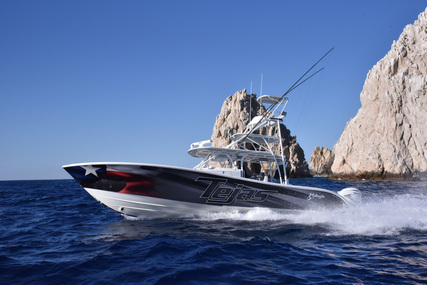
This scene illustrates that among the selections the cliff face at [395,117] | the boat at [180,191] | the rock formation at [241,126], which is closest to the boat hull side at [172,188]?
the boat at [180,191]

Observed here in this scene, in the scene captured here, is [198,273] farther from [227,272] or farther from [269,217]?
[269,217]

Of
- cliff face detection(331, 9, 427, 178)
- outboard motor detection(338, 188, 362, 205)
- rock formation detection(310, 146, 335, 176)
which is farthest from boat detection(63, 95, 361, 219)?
rock formation detection(310, 146, 335, 176)

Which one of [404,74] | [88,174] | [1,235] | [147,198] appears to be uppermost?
[404,74]

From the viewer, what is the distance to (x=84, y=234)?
25.1ft

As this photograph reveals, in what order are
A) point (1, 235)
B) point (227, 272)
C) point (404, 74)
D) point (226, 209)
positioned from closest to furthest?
point (227, 272) < point (1, 235) < point (226, 209) < point (404, 74)

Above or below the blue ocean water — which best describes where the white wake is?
above

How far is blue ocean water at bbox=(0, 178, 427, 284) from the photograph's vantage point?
4.37 metres

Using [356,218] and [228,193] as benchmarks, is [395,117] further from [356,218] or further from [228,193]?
[228,193]

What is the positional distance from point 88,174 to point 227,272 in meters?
5.68

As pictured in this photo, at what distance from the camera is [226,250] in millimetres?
5820

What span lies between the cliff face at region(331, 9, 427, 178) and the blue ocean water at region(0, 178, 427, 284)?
46.8 meters

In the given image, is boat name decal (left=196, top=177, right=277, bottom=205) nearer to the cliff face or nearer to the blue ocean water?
the blue ocean water

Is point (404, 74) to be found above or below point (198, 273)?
above

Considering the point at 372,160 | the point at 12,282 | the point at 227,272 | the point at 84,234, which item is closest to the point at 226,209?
the point at 84,234
